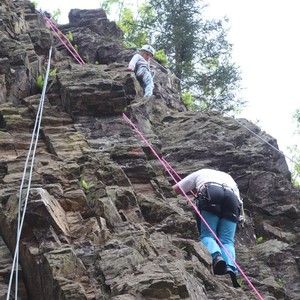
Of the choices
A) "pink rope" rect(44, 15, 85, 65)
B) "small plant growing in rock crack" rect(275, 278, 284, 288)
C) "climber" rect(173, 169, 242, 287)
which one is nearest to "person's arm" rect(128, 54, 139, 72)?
"pink rope" rect(44, 15, 85, 65)

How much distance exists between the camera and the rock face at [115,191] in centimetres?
644

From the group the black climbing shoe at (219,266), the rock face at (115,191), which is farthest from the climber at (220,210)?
the black climbing shoe at (219,266)

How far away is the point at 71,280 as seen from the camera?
6086mm

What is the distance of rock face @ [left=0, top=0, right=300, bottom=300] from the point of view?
644 cm

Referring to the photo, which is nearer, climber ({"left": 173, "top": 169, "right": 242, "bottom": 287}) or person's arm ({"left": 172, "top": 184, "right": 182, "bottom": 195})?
climber ({"left": 173, "top": 169, "right": 242, "bottom": 287})

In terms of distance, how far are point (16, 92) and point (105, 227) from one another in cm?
575

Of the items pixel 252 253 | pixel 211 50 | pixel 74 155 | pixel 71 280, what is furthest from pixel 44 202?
pixel 211 50

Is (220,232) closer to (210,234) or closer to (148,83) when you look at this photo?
(210,234)

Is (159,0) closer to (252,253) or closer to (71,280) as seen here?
(252,253)

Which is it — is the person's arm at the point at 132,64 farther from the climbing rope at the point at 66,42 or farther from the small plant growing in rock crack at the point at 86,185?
the small plant growing in rock crack at the point at 86,185

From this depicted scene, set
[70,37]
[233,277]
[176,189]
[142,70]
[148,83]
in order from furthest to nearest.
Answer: [70,37], [142,70], [148,83], [176,189], [233,277]

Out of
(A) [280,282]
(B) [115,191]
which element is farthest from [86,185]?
(A) [280,282]

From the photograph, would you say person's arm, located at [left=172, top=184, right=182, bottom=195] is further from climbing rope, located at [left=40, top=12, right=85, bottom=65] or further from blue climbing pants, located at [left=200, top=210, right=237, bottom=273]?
climbing rope, located at [left=40, top=12, right=85, bottom=65]

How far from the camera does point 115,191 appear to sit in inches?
334
